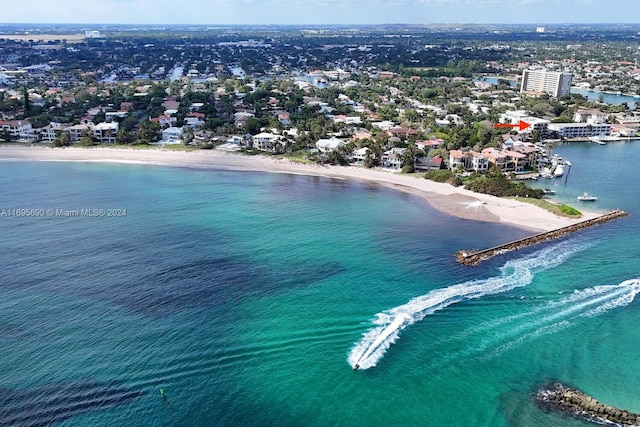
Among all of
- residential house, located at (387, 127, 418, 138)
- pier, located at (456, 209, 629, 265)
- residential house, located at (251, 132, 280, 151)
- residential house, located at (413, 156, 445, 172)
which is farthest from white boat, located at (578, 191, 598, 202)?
residential house, located at (251, 132, 280, 151)

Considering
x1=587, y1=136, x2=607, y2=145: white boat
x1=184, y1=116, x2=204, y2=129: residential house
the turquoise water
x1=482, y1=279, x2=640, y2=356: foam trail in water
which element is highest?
the turquoise water

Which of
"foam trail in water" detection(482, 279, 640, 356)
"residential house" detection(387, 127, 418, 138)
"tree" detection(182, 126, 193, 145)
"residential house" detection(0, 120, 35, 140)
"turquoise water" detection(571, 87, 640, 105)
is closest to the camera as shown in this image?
"foam trail in water" detection(482, 279, 640, 356)

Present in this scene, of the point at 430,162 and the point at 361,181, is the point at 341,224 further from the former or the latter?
the point at 430,162

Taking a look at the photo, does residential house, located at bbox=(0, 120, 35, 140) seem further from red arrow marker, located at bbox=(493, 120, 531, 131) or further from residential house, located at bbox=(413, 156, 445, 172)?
red arrow marker, located at bbox=(493, 120, 531, 131)

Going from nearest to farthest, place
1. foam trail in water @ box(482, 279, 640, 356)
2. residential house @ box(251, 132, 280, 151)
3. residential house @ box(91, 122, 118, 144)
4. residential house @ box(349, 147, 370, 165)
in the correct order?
foam trail in water @ box(482, 279, 640, 356), residential house @ box(349, 147, 370, 165), residential house @ box(251, 132, 280, 151), residential house @ box(91, 122, 118, 144)

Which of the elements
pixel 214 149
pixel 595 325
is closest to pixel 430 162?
pixel 214 149
